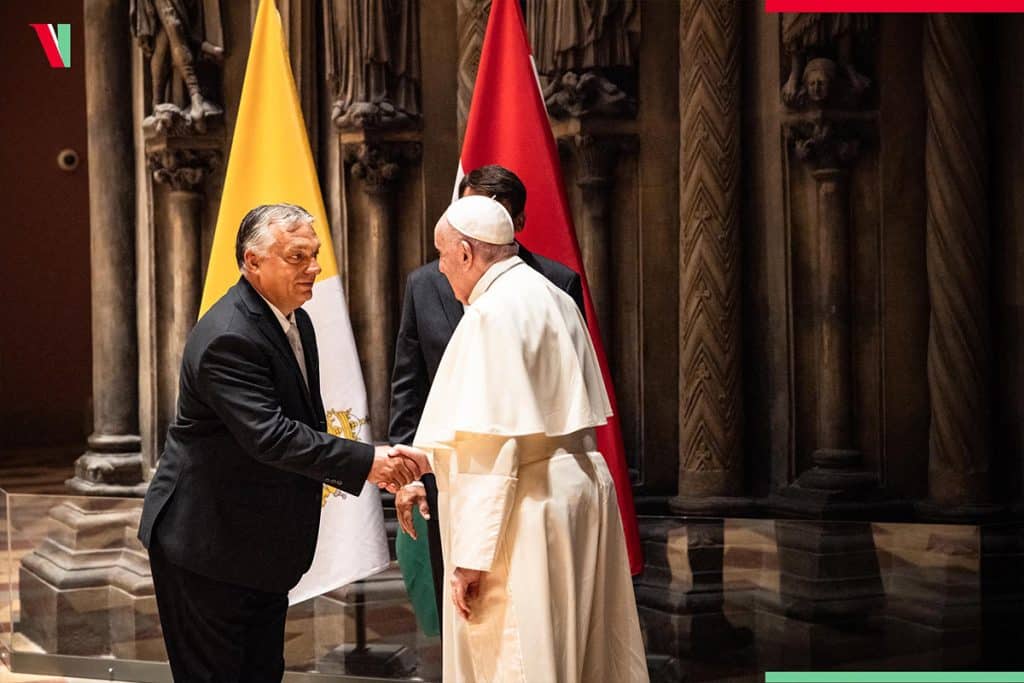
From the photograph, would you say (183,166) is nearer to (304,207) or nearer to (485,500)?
(304,207)

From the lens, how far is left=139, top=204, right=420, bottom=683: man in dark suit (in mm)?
2805

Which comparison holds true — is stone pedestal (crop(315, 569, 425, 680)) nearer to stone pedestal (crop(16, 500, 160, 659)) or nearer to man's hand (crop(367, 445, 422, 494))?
stone pedestal (crop(16, 500, 160, 659))

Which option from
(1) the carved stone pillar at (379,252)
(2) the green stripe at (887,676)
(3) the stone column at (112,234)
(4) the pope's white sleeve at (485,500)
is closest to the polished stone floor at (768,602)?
(2) the green stripe at (887,676)

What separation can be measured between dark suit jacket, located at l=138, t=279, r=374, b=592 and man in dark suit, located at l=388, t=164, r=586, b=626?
42cm

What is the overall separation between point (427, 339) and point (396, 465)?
0.47 metres

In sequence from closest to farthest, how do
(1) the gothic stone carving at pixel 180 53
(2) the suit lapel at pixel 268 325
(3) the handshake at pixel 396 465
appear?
1. (2) the suit lapel at pixel 268 325
2. (3) the handshake at pixel 396 465
3. (1) the gothic stone carving at pixel 180 53

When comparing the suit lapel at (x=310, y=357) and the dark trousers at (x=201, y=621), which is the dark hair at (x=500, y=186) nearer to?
the suit lapel at (x=310, y=357)

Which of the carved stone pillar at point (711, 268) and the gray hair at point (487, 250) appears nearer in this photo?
the gray hair at point (487, 250)

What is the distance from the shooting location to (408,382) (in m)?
3.40

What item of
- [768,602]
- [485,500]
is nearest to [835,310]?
[768,602]

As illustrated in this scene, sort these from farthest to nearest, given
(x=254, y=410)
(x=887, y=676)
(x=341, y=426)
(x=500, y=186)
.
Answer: (x=341, y=426) → (x=500, y=186) → (x=887, y=676) → (x=254, y=410)

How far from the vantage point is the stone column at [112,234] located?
5.85 meters

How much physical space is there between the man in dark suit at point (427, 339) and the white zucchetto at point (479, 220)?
623mm

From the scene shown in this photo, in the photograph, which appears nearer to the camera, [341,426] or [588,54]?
[341,426]
